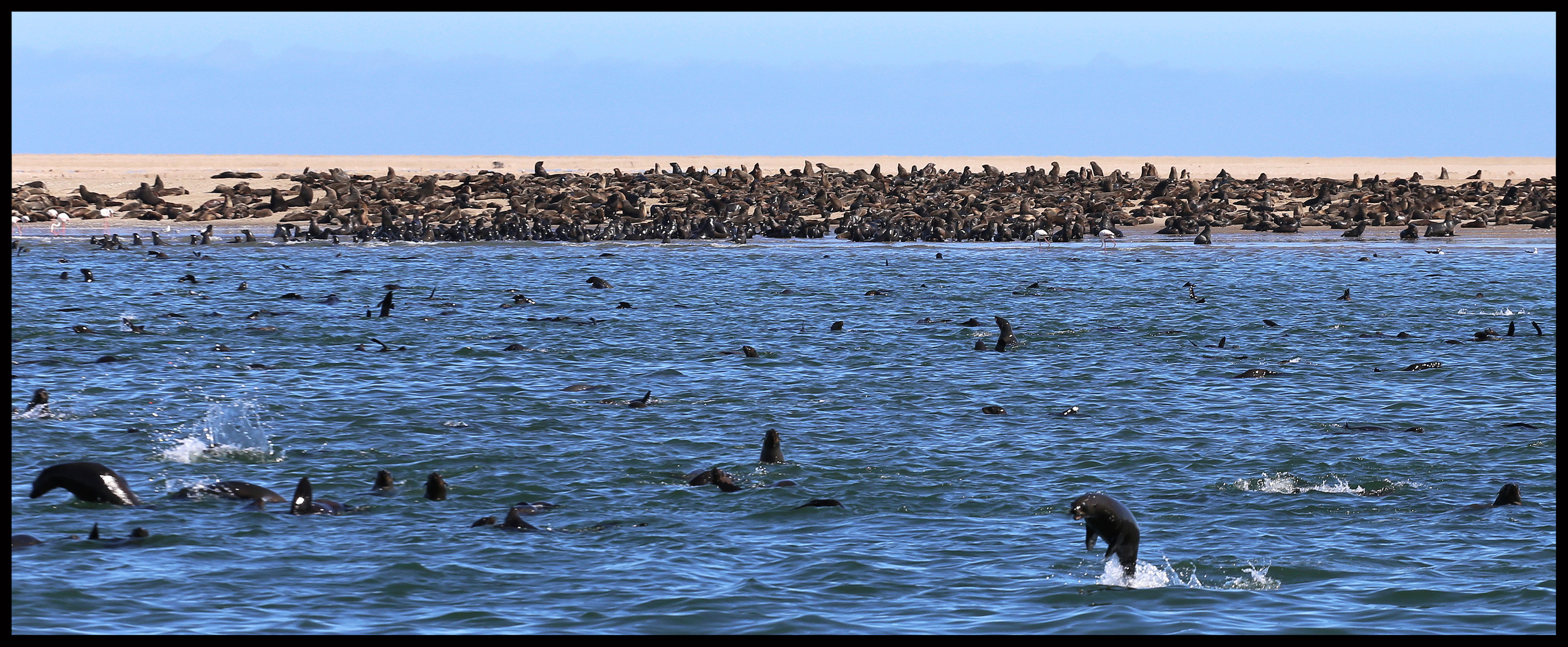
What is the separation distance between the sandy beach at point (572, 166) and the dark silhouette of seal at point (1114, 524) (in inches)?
1912

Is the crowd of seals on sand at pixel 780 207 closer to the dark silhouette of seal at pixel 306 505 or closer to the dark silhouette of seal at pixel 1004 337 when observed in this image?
the dark silhouette of seal at pixel 1004 337

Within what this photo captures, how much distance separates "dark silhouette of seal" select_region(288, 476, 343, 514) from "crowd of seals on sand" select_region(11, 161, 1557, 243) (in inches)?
1551

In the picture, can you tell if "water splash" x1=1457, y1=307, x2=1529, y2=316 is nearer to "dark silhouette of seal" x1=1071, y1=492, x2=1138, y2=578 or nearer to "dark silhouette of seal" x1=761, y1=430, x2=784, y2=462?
"dark silhouette of seal" x1=761, y1=430, x2=784, y2=462

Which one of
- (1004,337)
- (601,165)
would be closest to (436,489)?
(1004,337)

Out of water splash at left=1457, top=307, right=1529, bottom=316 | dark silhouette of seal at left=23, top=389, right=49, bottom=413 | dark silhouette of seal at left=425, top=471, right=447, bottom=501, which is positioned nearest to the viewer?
dark silhouette of seal at left=425, top=471, right=447, bottom=501

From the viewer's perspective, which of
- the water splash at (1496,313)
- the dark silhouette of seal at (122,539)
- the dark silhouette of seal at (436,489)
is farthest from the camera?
the water splash at (1496,313)

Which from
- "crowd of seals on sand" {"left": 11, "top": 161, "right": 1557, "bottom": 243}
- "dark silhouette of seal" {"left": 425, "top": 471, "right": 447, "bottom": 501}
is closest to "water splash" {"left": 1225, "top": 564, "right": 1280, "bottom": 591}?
"dark silhouette of seal" {"left": 425, "top": 471, "right": 447, "bottom": 501}

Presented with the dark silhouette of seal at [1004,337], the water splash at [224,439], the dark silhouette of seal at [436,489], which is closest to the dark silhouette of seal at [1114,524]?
the dark silhouette of seal at [436,489]

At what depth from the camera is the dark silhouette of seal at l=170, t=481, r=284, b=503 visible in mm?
14016

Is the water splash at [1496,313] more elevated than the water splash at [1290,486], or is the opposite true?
the water splash at [1496,313]

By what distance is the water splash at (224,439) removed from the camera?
16.7 meters

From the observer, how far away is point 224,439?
57.6ft

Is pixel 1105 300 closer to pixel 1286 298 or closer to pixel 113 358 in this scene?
pixel 1286 298

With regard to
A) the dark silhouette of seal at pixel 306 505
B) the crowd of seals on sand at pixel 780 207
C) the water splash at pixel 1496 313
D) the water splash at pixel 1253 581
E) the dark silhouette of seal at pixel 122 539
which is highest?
the crowd of seals on sand at pixel 780 207
